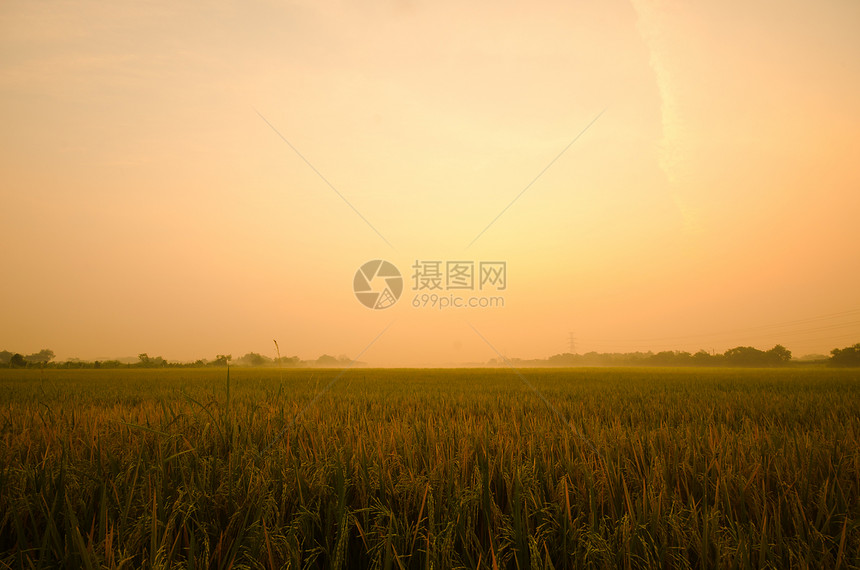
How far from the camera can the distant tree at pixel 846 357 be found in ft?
180

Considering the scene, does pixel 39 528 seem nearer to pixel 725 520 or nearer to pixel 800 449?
pixel 725 520

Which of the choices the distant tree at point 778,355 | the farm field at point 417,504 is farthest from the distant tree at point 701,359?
the farm field at point 417,504

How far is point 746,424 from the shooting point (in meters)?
3.24

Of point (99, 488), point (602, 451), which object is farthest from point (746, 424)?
point (99, 488)

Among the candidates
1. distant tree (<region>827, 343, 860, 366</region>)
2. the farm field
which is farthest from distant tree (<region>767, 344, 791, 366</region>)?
the farm field

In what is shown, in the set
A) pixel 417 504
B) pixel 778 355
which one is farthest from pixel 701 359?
pixel 417 504

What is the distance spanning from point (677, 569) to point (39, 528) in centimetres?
207

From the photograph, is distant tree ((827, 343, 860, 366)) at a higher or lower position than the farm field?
lower

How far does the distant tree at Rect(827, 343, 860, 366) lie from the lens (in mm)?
54969

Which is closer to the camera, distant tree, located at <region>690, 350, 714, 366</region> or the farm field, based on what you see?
the farm field

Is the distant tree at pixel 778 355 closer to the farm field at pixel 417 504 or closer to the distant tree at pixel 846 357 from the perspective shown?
the distant tree at pixel 846 357

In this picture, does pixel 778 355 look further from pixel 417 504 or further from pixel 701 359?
pixel 417 504

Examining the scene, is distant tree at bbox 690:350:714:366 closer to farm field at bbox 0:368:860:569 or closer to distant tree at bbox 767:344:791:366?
distant tree at bbox 767:344:791:366

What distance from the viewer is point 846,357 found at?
56.4m
